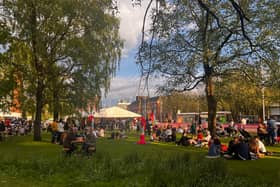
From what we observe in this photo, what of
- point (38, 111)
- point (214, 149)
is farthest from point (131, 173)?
point (38, 111)

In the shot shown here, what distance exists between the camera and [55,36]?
2603cm

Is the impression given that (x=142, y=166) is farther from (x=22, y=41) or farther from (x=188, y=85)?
(x=22, y=41)

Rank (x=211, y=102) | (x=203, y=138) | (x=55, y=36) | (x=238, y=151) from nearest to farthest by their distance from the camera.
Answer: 1. (x=238, y=151)
2. (x=203, y=138)
3. (x=211, y=102)
4. (x=55, y=36)

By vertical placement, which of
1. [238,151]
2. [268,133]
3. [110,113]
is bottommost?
[238,151]

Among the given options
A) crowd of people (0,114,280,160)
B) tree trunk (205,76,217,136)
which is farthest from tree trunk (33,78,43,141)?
tree trunk (205,76,217,136)

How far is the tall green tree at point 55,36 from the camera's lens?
24.6 meters

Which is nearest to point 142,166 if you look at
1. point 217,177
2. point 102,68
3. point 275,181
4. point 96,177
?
point 96,177

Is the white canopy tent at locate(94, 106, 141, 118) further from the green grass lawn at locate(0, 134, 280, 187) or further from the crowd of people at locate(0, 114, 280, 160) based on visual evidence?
the green grass lawn at locate(0, 134, 280, 187)

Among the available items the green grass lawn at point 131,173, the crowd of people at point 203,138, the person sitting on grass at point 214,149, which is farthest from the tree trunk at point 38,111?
the person sitting on grass at point 214,149

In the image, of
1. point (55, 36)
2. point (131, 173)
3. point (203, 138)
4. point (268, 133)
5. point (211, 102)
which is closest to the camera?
point (131, 173)

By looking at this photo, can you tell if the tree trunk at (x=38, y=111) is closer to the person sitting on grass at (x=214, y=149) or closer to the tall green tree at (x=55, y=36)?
the tall green tree at (x=55, y=36)

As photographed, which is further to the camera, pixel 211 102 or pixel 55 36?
pixel 55 36

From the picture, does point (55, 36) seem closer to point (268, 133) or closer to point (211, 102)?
point (211, 102)

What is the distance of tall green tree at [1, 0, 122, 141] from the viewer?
24.6 meters
